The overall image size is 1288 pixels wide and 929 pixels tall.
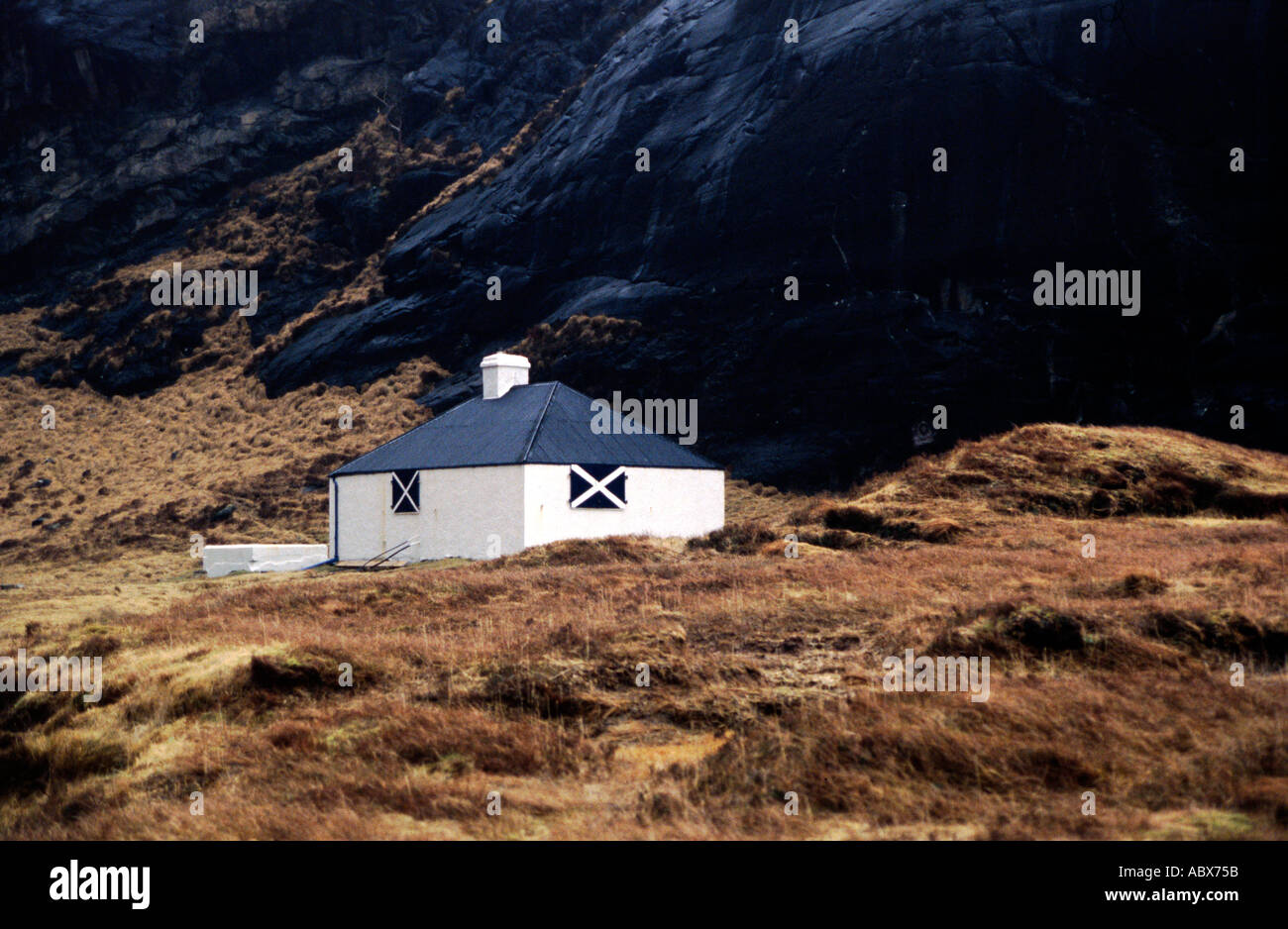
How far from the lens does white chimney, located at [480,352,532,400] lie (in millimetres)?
41812

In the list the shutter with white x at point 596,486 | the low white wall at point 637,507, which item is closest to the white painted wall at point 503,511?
the low white wall at point 637,507

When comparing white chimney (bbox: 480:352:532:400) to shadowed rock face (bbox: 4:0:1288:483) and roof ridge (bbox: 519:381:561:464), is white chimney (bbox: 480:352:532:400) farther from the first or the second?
shadowed rock face (bbox: 4:0:1288:483)

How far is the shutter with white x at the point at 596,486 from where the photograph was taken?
1398 inches

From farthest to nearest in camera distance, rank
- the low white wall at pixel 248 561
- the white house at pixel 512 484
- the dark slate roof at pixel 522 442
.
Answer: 1. the low white wall at pixel 248 561
2. the dark slate roof at pixel 522 442
3. the white house at pixel 512 484

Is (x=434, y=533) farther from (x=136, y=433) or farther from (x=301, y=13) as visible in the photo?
(x=301, y=13)

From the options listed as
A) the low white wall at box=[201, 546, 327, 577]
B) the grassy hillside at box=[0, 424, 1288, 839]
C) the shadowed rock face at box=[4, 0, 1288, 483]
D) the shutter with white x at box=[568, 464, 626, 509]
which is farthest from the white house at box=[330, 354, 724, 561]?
the grassy hillside at box=[0, 424, 1288, 839]

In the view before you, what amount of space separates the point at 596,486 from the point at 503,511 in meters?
3.34

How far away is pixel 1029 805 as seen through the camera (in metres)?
8.64

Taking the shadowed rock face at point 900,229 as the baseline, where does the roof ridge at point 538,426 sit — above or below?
below

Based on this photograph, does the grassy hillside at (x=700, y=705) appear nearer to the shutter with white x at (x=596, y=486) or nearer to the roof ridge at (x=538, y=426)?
the roof ridge at (x=538, y=426)

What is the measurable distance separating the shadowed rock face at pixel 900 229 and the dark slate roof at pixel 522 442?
34.5 ft

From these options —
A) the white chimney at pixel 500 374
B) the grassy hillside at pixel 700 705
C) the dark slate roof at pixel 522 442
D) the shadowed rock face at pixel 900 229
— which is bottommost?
the grassy hillside at pixel 700 705

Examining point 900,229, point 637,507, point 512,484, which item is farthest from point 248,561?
point 900,229

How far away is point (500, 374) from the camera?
137 ft
